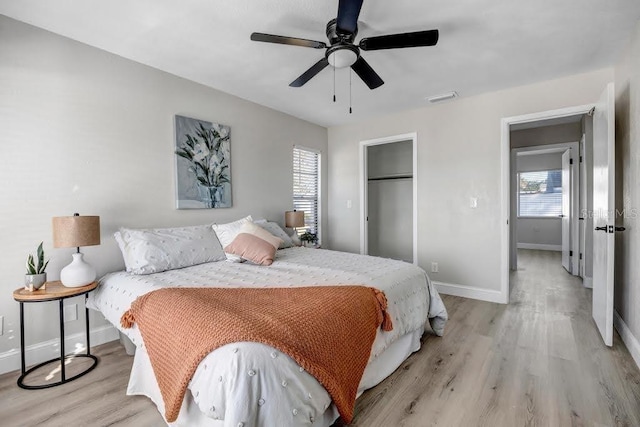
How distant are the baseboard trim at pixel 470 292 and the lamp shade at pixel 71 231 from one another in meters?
3.92

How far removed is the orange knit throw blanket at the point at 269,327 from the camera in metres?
1.28

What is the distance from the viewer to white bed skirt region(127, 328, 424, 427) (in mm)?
1370

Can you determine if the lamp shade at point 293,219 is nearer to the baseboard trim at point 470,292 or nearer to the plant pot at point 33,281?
the baseboard trim at point 470,292

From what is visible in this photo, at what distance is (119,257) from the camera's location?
8.86ft

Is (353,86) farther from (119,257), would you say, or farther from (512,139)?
(512,139)

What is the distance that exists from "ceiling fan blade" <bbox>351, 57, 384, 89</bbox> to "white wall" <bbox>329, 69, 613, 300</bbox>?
1929mm

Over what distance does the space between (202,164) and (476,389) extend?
3187 mm

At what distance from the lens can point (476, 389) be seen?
1911 mm

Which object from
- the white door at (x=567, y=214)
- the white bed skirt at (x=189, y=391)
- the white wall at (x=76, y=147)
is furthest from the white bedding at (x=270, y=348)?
the white door at (x=567, y=214)

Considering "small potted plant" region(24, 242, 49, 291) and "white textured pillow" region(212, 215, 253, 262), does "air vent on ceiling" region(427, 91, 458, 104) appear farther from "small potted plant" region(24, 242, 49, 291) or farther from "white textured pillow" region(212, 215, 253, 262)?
"small potted plant" region(24, 242, 49, 291)

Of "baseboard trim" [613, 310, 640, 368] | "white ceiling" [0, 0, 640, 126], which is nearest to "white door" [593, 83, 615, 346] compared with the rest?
"baseboard trim" [613, 310, 640, 368]

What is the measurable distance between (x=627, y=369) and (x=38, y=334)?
4395 mm

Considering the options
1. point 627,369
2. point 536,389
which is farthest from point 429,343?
point 627,369

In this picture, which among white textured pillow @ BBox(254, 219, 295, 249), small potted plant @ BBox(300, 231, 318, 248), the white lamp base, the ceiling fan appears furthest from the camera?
small potted plant @ BBox(300, 231, 318, 248)
